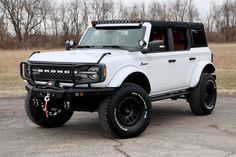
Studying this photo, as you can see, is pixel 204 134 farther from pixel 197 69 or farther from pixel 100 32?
pixel 100 32

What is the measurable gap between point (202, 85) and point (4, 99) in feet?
19.4

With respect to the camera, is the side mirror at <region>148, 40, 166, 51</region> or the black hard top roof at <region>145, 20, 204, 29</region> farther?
the black hard top roof at <region>145, 20, 204, 29</region>

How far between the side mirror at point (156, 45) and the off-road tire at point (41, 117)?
204 centimetres

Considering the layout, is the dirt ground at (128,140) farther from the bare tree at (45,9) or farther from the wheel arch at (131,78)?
the bare tree at (45,9)

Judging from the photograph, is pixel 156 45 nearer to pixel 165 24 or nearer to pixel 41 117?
pixel 165 24

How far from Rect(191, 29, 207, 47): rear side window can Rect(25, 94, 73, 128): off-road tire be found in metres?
3.14

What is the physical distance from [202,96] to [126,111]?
254 cm

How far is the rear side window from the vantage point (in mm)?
9905

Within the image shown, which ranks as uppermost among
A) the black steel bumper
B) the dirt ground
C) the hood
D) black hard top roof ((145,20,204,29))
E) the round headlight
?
black hard top roof ((145,20,204,29))

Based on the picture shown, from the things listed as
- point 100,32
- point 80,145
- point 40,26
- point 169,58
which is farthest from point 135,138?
point 40,26

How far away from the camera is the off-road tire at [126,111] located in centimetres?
727

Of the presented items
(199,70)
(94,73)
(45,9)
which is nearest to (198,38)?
(199,70)

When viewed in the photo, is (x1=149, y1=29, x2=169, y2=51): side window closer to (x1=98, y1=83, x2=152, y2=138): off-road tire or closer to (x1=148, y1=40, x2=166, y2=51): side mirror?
(x1=148, y1=40, x2=166, y2=51): side mirror

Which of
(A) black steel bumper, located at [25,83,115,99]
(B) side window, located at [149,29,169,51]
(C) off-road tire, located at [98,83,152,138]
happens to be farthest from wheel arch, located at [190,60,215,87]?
(A) black steel bumper, located at [25,83,115,99]
